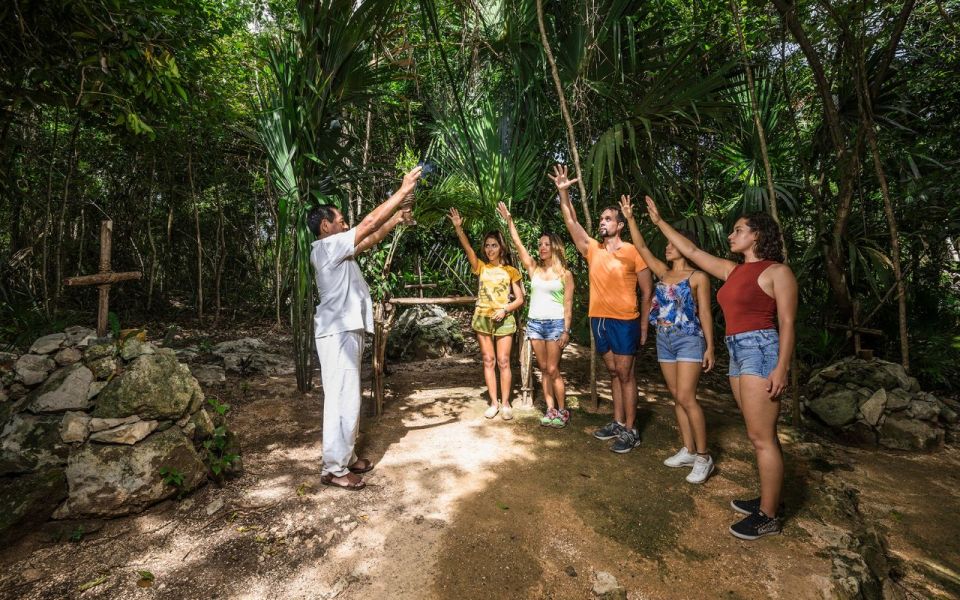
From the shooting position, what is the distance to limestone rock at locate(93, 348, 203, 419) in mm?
2434

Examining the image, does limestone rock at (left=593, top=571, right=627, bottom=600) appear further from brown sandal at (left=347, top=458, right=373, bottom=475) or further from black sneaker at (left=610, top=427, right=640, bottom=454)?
brown sandal at (left=347, top=458, right=373, bottom=475)

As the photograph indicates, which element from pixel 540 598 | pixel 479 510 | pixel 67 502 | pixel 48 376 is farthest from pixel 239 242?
pixel 540 598

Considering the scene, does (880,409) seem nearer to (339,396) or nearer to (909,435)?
(909,435)

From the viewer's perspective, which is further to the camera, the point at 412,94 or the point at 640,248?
the point at 412,94

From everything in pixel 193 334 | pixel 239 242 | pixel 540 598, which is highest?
pixel 239 242

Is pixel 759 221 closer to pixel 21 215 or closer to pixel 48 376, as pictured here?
pixel 48 376

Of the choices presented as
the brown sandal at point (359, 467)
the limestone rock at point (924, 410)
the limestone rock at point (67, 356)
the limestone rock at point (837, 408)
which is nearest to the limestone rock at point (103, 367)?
the limestone rock at point (67, 356)

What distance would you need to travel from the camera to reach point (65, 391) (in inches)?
95.6

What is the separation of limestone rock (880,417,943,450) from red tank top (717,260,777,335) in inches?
102

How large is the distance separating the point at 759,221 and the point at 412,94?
18.1 ft

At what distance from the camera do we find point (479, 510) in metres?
2.43

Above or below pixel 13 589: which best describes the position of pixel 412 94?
above

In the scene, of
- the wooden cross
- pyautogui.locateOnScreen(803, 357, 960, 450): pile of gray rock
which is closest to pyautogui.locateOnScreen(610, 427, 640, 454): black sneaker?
pyautogui.locateOnScreen(803, 357, 960, 450): pile of gray rock

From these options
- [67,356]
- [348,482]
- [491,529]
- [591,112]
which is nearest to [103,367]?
[67,356]
